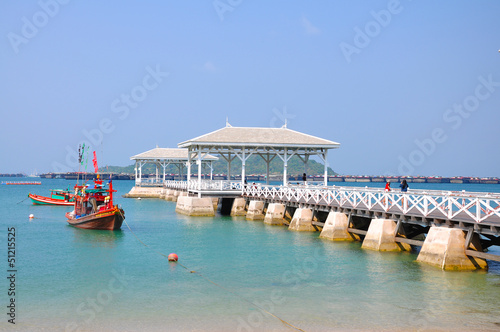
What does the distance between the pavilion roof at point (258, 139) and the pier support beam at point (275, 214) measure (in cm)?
559

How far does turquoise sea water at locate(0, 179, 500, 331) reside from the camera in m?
12.4

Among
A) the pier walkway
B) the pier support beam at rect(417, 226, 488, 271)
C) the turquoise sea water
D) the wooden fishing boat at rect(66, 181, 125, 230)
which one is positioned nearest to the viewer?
the turquoise sea water

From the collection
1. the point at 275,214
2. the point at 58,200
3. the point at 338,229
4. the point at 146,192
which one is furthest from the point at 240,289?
the point at 146,192

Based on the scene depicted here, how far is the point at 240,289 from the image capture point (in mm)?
15570

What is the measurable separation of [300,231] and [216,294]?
14722 millimetres

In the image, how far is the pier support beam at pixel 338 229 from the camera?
2505 centimetres

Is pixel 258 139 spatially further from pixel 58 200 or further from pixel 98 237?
pixel 58 200

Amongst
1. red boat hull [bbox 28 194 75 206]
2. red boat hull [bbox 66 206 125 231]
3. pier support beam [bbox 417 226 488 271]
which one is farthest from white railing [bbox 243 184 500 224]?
red boat hull [bbox 28 194 75 206]

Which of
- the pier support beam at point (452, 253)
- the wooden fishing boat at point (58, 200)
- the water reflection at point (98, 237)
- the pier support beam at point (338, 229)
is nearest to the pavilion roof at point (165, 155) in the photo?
the wooden fishing boat at point (58, 200)

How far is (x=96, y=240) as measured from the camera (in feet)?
90.1

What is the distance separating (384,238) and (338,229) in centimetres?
400

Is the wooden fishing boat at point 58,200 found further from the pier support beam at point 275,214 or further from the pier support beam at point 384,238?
the pier support beam at point 384,238

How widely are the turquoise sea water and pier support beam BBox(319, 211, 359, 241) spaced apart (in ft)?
2.03

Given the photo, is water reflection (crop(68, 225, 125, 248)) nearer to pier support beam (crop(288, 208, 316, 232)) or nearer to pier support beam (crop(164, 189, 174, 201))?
pier support beam (crop(288, 208, 316, 232))
